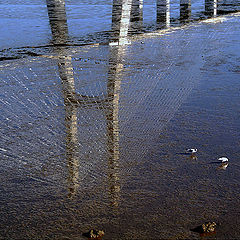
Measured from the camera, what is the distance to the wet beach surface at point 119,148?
2.32 metres

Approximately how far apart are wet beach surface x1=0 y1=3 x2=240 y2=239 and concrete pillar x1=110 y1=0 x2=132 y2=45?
2032 millimetres

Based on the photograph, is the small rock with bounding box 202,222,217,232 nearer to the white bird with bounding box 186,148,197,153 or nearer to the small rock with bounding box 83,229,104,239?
the small rock with bounding box 83,229,104,239

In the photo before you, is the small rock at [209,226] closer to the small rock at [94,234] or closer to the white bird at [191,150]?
the small rock at [94,234]

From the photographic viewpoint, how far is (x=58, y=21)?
1016 cm

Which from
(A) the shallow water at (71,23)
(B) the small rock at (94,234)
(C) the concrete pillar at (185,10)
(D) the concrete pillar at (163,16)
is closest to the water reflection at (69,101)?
(A) the shallow water at (71,23)

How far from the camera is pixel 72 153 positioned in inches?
122

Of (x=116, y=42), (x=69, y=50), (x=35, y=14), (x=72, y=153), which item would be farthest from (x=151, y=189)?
(x=35, y=14)

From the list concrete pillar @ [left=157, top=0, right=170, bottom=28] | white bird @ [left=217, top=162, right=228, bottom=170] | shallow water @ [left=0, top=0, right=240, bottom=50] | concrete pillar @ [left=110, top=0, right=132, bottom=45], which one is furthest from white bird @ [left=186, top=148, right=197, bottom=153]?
concrete pillar @ [left=157, top=0, right=170, bottom=28]

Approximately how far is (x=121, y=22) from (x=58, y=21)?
1613mm

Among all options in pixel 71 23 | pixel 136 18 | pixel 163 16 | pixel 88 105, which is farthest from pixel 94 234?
pixel 163 16

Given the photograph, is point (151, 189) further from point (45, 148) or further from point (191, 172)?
point (45, 148)

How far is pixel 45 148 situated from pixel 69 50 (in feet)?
13.3

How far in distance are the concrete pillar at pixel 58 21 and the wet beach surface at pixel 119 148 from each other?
2.39 m

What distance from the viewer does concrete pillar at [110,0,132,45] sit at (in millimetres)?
7820
